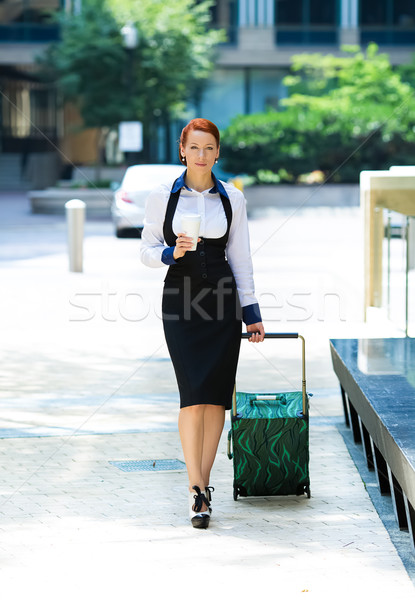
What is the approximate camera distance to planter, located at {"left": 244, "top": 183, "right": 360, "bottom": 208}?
30.3 meters

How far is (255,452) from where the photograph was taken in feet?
16.4

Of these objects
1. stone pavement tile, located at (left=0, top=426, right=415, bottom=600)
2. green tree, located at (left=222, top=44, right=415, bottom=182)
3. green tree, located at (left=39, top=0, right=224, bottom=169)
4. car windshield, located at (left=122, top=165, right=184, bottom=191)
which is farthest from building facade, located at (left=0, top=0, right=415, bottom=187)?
stone pavement tile, located at (left=0, top=426, right=415, bottom=600)

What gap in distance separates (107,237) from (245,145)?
10592 mm

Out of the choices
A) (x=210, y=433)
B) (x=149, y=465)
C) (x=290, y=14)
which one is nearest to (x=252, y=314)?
(x=210, y=433)

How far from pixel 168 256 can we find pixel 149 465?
65.5 inches

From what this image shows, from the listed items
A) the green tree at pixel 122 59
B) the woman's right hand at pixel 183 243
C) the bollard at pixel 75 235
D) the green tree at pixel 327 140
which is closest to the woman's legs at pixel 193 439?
the woman's right hand at pixel 183 243

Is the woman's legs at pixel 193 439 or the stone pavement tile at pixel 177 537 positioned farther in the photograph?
the woman's legs at pixel 193 439

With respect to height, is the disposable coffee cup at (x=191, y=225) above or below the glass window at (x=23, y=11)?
below

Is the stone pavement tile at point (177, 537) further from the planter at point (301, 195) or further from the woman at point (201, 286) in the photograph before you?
the planter at point (301, 195)

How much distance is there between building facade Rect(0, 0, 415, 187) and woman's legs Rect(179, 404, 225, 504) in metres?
37.8

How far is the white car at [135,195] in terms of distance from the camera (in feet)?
66.9

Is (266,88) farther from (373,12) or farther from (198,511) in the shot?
(198,511)

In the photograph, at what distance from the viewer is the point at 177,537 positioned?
4605 mm

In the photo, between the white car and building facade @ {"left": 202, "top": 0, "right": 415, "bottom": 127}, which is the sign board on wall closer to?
the white car
